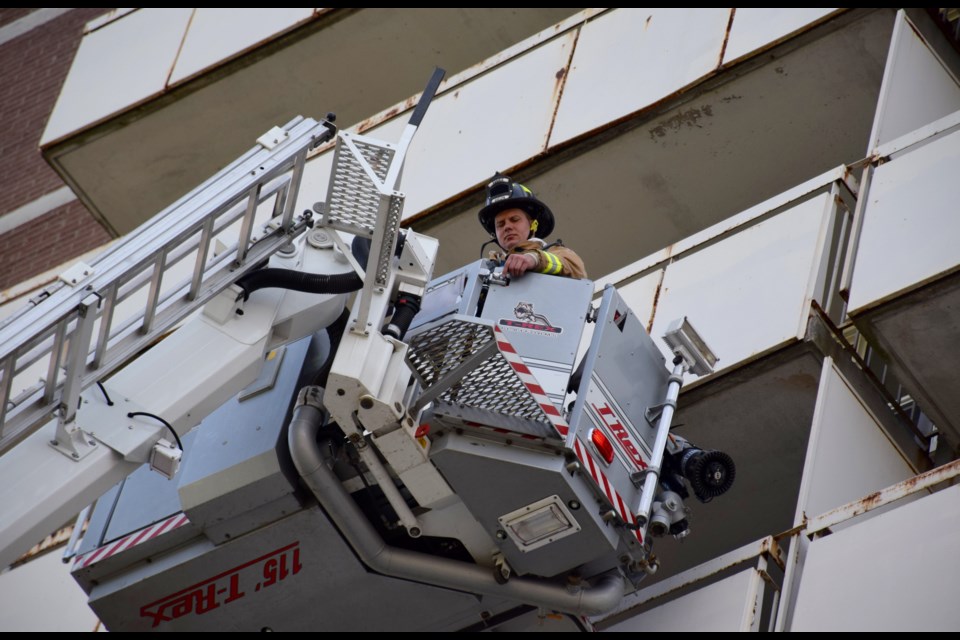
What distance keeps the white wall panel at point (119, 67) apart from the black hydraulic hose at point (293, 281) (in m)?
8.27

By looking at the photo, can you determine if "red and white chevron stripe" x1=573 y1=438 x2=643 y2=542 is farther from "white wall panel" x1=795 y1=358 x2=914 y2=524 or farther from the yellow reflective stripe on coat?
"white wall panel" x1=795 y1=358 x2=914 y2=524

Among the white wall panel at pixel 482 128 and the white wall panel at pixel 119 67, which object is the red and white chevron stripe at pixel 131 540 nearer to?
the white wall panel at pixel 482 128

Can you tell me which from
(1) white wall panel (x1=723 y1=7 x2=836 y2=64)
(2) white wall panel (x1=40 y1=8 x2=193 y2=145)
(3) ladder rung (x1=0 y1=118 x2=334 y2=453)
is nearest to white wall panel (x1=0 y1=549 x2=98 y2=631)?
(3) ladder rung (x1=0 y1=118 x2=334 y2=453)

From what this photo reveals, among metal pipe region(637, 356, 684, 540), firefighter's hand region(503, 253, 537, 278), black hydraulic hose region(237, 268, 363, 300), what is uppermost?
black hydraulic hose region(237, 268, 363, 300)

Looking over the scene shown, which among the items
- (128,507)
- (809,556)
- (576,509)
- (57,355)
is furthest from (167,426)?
(809,556)

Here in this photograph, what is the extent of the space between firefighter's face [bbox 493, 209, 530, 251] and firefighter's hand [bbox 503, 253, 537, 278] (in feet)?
1.62

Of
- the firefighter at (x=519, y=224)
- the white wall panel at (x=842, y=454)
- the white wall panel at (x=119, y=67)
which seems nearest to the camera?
the firefighter at (x=519, y=224)

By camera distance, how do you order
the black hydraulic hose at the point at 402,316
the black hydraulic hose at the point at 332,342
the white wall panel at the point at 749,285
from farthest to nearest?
1. the white wall panel at the point at 749,285
2. the black hydraulic hose at the point at 332,342
3. the black hydraulic hose at the point at 402,316

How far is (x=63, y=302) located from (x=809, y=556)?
429cm

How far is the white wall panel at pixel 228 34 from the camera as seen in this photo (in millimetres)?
14336

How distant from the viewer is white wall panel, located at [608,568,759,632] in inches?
300

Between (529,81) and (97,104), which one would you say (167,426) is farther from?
(97,104)

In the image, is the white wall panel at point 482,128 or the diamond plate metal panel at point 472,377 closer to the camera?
the diamond plate metal panel at point 472,377

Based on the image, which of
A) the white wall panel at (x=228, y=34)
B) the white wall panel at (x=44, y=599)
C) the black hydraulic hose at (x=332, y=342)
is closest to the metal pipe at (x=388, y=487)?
the black hydraulic hose at (x=332, y=342)
